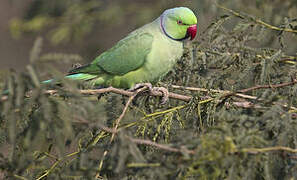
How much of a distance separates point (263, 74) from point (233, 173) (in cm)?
100

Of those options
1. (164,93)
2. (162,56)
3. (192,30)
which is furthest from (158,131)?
(192,30)

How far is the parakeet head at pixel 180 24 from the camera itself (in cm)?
339

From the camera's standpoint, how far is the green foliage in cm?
173

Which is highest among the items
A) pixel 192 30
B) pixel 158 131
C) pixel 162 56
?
pixel 192 30

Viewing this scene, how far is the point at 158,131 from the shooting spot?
2361 millimetres

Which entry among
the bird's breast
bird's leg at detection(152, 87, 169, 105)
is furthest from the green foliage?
the bird's breast

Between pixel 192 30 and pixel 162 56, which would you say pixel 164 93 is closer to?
pixel 162 56

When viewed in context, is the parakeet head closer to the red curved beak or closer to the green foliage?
the red curved beak

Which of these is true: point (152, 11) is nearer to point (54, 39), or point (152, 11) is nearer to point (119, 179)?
point (54, 39)

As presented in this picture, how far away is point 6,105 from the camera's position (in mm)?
1729

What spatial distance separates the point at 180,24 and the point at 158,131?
131 centimetres

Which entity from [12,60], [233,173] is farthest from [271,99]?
[12,60]

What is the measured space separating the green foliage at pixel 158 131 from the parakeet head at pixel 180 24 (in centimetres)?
68

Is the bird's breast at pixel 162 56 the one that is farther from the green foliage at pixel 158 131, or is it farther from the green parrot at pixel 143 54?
the green foliage at pixel 158 131
